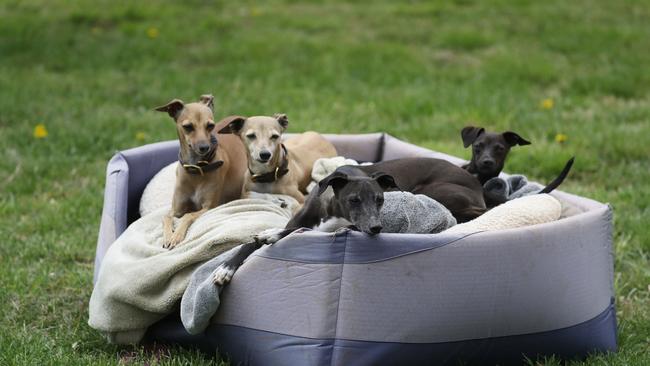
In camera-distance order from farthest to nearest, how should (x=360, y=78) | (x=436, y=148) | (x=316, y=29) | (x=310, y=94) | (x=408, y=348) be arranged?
(x=316, y=29), (x=360, y=78), (x=310, y=94), (x=436, y=148), (x=408, y=348)

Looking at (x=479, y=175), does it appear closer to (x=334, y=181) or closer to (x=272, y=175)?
(x=272, y=175)

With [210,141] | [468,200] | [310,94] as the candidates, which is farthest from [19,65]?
[468,200]

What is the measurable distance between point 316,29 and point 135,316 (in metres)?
6.72

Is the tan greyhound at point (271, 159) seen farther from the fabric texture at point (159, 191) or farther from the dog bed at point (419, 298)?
the dog bed at point (419, 298)

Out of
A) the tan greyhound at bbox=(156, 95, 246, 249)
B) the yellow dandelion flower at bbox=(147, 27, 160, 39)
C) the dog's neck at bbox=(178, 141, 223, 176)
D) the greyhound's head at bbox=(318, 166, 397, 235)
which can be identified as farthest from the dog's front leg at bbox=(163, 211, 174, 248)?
the yellow dandelion flower at bbox=(147, 27, 160, 39)

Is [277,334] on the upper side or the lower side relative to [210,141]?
lower

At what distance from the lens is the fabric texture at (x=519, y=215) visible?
13.1 ft

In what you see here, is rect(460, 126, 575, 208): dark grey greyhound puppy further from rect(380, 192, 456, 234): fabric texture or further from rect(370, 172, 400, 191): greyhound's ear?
rect(370, 172, 400, 191): greyhound's ear

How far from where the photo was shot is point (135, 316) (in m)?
4.18

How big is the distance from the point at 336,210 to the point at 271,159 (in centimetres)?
78

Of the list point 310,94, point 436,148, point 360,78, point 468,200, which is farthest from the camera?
point 360,78

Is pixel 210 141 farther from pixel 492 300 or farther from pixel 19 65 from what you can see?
pixel 19 65

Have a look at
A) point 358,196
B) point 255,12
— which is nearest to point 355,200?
point 358,196

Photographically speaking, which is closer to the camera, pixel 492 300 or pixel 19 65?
pixel 492 300
